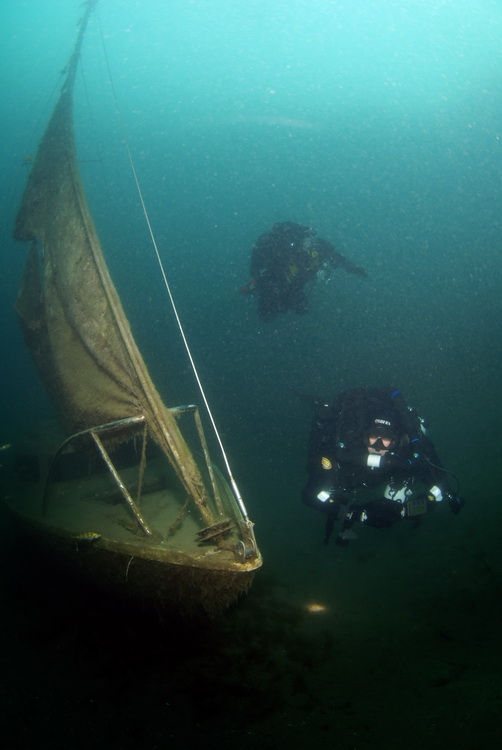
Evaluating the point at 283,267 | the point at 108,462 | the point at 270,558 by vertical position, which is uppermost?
the point at 283,267

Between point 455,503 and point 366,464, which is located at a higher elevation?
point 366,464

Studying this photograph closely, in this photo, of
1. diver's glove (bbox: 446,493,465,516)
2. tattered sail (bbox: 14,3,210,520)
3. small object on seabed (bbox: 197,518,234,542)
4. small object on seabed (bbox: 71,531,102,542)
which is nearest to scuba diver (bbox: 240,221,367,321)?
tattered sail (bbox: 14,3,210,520)

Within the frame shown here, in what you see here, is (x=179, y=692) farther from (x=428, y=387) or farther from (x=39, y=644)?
(x=428, y=387)

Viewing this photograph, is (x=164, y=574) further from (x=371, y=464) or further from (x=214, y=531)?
(x=371, y=464)

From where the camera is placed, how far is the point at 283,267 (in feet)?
38.7

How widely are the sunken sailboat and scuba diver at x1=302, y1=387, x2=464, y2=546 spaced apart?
1619mm

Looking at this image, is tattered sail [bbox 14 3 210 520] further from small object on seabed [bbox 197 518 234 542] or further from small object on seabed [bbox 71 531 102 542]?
small object on seabed [bbox 71 531 102 542]

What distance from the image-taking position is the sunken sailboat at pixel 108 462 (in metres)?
3.90

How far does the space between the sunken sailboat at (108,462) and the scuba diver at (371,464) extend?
Answer: 5.31 ft

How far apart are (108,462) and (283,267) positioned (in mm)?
9059

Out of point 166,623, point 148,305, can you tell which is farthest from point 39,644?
point 148,305

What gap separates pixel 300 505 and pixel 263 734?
23.7 ft

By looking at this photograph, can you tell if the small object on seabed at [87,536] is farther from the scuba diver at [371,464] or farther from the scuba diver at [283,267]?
the scuba diver at [283,267]

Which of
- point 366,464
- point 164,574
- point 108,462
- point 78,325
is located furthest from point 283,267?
point 164,574
